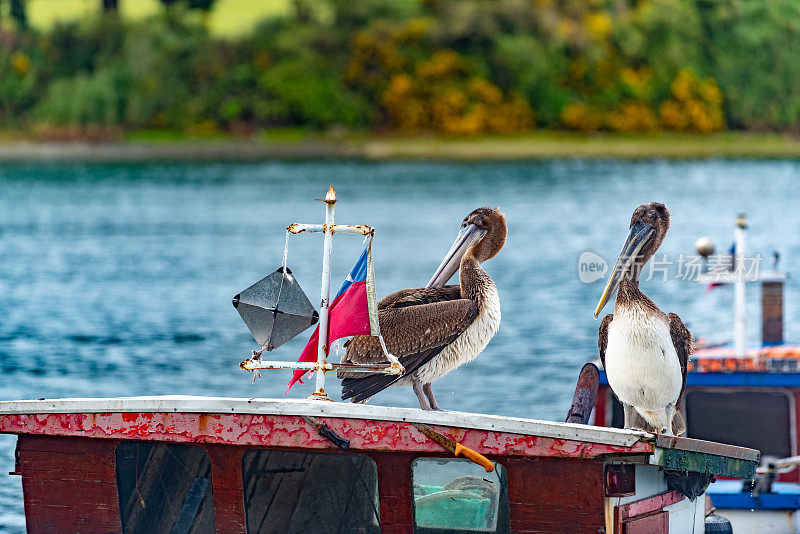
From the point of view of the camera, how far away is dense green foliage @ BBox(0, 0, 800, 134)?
14325 cm

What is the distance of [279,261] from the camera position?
148 feet

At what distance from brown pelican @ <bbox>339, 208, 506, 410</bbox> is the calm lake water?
309 centimetres

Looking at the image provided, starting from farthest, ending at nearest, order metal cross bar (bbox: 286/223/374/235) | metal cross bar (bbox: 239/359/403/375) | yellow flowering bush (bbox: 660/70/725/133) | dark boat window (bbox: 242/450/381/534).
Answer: yellow flowering bush (bbox: 660/70/725/133) < dark boat window (bbox: 242/450/381/534) < metal cross bar (bbox: 286/223/374/235) < metal cross bar (bbox: 239/359/403/375)

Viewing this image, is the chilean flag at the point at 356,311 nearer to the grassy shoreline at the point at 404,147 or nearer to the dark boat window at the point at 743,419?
the dark boat window at the point at 743,419

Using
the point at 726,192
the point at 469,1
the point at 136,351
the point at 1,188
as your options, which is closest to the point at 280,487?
the point at 136,351

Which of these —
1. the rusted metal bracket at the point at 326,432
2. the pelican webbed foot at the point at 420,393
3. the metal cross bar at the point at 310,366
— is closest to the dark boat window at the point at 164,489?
the metal cross bar at the point at 310,366

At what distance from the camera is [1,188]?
9750cm

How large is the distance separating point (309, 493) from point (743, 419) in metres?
6.46

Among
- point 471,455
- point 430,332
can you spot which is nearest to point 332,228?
point 471,455

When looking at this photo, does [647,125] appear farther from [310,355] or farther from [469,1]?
[310,355]

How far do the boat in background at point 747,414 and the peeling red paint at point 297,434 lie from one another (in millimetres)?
4729

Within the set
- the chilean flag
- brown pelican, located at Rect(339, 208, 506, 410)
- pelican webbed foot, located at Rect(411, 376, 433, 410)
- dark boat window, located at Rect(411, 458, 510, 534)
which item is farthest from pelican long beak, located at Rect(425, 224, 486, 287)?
dark boat window, located at Rect(411, 458, 510, 534)

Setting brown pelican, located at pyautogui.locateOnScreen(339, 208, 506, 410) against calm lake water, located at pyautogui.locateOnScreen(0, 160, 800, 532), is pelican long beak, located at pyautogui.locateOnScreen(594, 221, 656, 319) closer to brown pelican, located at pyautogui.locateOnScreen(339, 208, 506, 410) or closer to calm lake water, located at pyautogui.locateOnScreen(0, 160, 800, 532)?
brown pelican, located at pyautogui.locateOnScreen(339, 208, 506, 410)

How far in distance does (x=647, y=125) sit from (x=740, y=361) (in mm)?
132723
